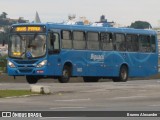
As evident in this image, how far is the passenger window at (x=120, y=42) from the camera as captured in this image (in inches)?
1743

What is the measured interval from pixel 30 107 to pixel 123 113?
12.3 ft

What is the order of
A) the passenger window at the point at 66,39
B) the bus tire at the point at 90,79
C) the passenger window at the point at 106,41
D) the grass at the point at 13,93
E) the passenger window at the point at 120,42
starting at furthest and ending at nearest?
the bus tire at the point at 90,79
the passenger window at the point at 120,42
the passenger window at the point at 106,41
the passenger window at the point at 66,39
the grass at the point at 13,93

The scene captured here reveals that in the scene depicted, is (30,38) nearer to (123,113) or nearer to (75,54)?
(75,54)

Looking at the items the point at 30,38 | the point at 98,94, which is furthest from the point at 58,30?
the point at 98,94

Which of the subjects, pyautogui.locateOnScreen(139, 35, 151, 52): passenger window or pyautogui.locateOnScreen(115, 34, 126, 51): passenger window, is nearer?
pyautogui.locateOnScreen(115, 34, 126, 51): passenger window

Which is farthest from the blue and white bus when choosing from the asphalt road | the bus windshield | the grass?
the grass

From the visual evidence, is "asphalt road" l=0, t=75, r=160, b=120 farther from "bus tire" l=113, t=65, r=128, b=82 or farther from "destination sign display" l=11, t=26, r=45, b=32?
"bus tire" l=113, t=65, r=128, b=82

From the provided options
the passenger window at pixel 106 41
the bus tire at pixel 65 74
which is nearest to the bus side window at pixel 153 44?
the passenger window at pixel 106 41

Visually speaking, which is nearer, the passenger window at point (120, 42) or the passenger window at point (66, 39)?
the passenger window at point (66, 39)

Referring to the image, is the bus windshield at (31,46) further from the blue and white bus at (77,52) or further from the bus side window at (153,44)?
the bus side window at (153,44)

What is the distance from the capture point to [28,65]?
39.3 meters

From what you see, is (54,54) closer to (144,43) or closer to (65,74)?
(65,74)

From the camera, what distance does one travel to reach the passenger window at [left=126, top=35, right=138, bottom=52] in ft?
148

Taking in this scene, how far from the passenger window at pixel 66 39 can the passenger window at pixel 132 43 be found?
5.54 meters
